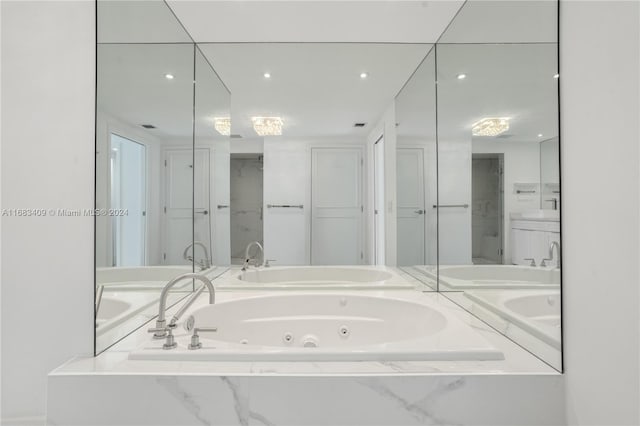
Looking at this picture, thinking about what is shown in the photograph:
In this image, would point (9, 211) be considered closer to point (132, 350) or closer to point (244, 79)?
point (132, 350)

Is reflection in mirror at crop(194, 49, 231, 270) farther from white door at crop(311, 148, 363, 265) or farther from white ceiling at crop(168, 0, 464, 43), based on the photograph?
white door at crop(311, 148, 363, 265)

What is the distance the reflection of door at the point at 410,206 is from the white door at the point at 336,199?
0.99 feet

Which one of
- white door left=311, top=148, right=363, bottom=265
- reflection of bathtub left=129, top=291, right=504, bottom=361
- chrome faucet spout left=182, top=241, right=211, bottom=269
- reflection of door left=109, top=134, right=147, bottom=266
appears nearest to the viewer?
reflection of door left=109, top=134, right=147, bottom=266

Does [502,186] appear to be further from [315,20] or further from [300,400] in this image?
[315,20]

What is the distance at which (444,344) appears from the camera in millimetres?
1096

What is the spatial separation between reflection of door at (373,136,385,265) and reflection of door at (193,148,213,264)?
1.08m

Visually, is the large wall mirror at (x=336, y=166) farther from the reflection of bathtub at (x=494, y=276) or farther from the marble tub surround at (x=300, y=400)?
the marble tub surround at (x=300, y=400)

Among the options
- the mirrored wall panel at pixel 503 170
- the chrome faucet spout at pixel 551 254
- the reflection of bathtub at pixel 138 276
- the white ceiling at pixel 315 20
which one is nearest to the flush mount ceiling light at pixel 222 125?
the white ceiling at pixel 315 20

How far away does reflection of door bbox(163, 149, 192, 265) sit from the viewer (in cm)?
159

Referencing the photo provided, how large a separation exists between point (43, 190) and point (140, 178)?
0.36 m

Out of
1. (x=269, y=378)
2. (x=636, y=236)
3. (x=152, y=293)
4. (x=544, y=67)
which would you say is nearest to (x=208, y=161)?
(x=152, y=293)

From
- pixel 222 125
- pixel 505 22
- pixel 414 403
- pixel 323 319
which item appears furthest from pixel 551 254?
pixel 222 125

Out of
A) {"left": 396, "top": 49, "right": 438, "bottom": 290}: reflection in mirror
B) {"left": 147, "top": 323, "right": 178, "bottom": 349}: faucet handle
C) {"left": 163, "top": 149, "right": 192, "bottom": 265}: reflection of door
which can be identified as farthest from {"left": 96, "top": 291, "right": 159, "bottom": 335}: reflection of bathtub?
{"left": 396, "top": 49, "right": 438, "bottom": 290}: reflection in mirror

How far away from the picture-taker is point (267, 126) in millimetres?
2094
